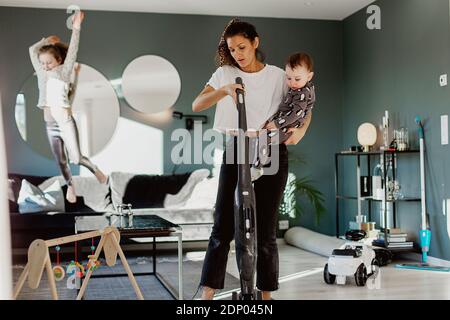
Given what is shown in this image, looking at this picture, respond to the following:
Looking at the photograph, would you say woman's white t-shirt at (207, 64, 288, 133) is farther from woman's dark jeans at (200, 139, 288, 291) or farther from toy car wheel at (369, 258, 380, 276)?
toy car wheel at (369, 258, 380, 276)

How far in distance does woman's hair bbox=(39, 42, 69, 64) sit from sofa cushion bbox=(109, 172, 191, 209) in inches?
65.9

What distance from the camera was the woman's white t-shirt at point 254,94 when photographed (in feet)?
6.76

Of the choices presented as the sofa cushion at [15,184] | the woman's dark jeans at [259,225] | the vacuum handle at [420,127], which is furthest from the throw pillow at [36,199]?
the vacuum handle at [420,127]

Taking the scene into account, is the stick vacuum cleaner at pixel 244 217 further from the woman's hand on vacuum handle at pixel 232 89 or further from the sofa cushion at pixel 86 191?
the sofa cushion at pixel 86 191

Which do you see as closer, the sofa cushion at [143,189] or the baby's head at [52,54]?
the baby's head at [52,54]

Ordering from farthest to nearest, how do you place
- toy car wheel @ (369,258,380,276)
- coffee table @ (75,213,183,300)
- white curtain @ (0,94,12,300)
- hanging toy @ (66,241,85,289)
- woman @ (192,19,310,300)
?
toy car wheel @ (369,258,380,276), coffee table @ (75,213,183,300), hanging toy @ (66,241,85,289), woman @ (192,19,310,300), white curtain @ (0,94,12,300)

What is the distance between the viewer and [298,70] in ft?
6.66

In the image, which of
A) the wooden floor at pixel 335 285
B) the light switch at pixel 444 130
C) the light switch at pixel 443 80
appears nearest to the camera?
the wooden floor at pixel 335 285

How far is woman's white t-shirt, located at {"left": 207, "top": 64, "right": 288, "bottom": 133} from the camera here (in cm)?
206

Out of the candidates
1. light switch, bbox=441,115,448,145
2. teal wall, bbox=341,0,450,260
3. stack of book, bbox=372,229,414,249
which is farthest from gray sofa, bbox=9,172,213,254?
light switch, bbox=441,115,448,145

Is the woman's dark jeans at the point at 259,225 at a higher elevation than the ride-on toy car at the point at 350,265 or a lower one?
higher

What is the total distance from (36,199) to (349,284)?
5.63ft

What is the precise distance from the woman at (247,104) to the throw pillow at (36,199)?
910 mm

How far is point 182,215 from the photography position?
3.98 meters
